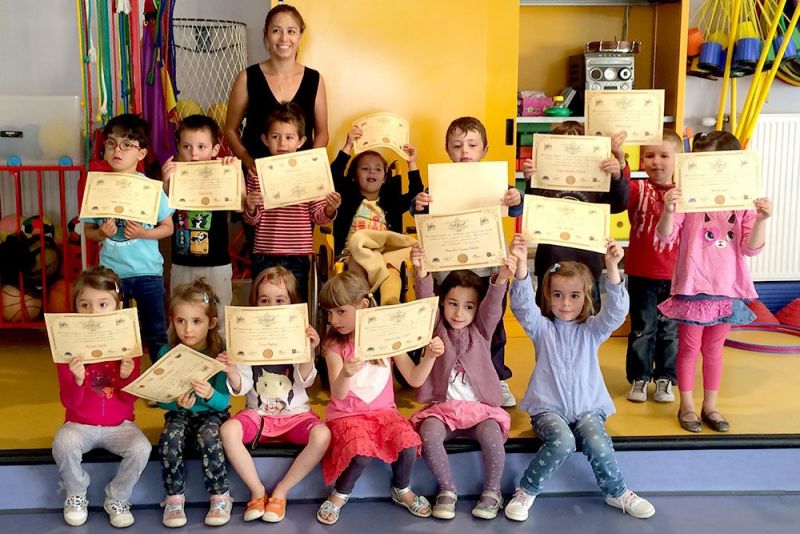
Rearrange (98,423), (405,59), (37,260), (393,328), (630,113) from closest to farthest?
(393,328), (98,423), (630,113), (405,59), (37,260)

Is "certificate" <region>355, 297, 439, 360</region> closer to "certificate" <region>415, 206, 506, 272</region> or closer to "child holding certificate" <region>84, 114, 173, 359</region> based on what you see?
"certificate" <region>415, 206, 506, 272</region>

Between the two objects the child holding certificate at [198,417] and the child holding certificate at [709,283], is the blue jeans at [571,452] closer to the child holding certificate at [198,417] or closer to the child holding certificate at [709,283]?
the child holding certificate at [709,283]

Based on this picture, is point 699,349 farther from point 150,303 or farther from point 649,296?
point 150,303

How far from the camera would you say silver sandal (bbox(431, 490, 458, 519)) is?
9.72ft

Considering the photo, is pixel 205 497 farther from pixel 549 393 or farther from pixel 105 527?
pixel 549 393

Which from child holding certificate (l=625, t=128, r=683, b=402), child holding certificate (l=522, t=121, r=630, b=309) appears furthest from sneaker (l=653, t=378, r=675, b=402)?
child holding certificate (l=522, t=121, r=630, b=309)

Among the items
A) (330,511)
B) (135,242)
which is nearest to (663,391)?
(330,511)

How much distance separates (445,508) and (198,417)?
875 mm

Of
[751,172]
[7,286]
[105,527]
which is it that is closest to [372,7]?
[751,172]

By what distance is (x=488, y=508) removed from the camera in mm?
2982

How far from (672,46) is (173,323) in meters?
3.07

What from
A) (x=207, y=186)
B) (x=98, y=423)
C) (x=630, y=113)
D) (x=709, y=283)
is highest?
(x=630, y=113)

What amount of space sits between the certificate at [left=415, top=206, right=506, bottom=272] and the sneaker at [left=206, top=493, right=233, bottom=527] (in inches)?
40.1

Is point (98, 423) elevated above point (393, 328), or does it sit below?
below
